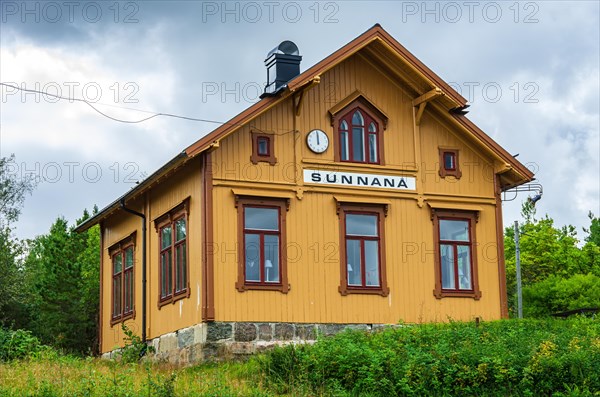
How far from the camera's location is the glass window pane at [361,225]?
27734mm

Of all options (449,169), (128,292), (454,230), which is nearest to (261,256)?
(454,230)

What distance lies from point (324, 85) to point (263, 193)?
11.8 ft

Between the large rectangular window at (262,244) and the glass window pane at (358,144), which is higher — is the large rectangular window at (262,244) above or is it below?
below

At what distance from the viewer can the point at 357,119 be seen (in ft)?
93.3

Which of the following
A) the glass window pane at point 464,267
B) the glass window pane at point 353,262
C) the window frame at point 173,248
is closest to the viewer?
the window frame at point 173,248

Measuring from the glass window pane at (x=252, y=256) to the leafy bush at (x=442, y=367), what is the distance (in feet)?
13.7

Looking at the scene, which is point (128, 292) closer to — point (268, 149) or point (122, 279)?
point (122, 279)

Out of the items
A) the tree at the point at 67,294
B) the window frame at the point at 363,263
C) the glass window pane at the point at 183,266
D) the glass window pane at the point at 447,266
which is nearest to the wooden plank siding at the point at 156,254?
the glass window pane at the point at 183,266

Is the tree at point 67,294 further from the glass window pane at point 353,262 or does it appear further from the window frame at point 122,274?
the glass window pane at point 353,262

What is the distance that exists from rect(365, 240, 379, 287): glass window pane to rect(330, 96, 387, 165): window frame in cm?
222

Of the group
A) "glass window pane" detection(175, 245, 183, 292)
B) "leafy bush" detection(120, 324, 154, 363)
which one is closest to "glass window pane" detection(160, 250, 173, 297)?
"glass window pane" detection(175, 245, 183, 292)

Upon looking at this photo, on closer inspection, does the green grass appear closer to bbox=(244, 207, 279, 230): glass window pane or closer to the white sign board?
bbox=(244, 207, 279, 230): glass window pane

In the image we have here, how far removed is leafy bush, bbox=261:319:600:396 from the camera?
20281mm

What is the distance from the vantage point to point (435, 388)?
66.3 ft
